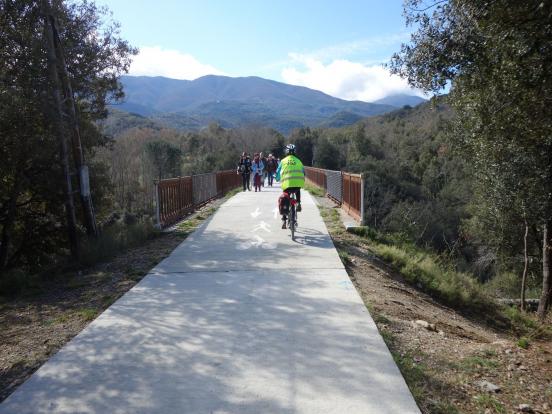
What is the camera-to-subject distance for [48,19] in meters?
10.9

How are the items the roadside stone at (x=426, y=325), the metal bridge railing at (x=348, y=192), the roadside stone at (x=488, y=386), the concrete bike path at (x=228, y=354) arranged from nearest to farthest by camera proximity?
the concrete bike path at (x=228, y=354) → the roadside stone at (x=488, y=386) → the roadside stone at (x=426, y=325) → the metal bridge railing at (x=348, y=192)

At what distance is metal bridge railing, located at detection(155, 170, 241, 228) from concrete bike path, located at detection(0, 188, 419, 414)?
4376 mm

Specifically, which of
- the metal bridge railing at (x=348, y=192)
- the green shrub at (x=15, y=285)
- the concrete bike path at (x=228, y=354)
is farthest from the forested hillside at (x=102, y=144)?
the concrete bike path at (x=228, y=354)

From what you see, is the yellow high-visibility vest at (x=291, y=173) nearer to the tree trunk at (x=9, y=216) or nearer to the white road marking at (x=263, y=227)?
the white road marking at (x=263, y=227)

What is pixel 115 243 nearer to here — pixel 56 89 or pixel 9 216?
pixel 56 89

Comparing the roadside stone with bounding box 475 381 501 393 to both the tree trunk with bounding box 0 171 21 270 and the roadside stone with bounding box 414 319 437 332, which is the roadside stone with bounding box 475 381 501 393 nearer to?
the roadside stone with bounding box 414 319 437 332

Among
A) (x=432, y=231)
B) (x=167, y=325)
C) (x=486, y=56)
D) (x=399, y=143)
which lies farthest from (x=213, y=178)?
(x=399, y=143)

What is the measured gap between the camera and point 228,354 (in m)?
4.32

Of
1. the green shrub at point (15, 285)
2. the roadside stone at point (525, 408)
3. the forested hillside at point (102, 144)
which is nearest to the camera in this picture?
the roadside stone at point (525, 408)

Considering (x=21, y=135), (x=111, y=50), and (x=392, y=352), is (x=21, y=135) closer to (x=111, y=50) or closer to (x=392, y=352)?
(x=111, y=50)

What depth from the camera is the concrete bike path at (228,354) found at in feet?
11.6

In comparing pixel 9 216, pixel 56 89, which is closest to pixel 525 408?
pixel 56 89

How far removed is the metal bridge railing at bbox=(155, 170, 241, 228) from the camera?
459 inches

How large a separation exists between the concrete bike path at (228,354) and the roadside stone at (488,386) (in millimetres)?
720
